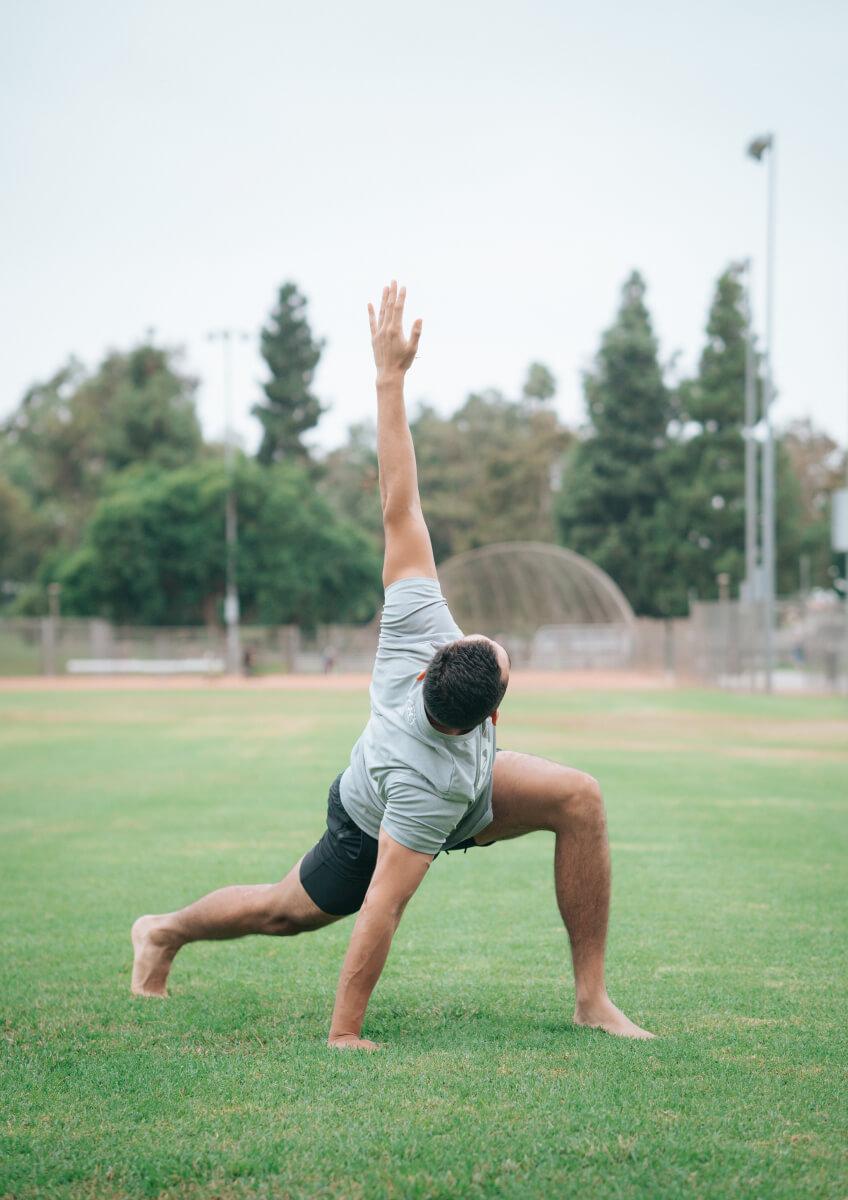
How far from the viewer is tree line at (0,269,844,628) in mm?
52125

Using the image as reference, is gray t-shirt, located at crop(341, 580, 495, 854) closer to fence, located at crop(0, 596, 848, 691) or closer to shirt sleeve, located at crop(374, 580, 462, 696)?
shirt sleeve, located at crop(374, 580, 462, 696)

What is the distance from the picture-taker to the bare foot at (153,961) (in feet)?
13.9

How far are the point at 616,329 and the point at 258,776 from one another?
5492cm

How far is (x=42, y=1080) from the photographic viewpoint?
10.6 feet

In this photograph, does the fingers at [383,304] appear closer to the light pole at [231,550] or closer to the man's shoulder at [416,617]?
the man's shoulder at [416,617]

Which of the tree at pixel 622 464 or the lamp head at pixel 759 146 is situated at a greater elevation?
the lamp head at pixel 759 146

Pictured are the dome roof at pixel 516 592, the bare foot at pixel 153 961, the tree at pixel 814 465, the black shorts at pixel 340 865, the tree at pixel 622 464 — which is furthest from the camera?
the tree at pixel 814 465

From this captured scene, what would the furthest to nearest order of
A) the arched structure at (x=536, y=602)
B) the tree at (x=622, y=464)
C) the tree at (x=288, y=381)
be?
the tree at (x=288, y=381), the tree at (x=622, y=464), the arched structure at (x=536, y=602)

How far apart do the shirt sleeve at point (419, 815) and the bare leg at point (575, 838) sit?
1.03 ft

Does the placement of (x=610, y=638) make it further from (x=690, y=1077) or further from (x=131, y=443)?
(x=690, y=1077)

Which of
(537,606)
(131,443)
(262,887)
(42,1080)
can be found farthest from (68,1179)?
(131,443)

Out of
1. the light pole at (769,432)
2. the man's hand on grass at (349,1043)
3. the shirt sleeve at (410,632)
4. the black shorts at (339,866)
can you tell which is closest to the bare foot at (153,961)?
the black shorts at (339,866)

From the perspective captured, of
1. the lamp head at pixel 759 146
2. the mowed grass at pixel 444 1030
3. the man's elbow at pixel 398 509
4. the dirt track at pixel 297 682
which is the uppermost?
the lamp head at pixel 759 146

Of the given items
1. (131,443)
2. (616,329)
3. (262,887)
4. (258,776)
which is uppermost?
(616,329)
